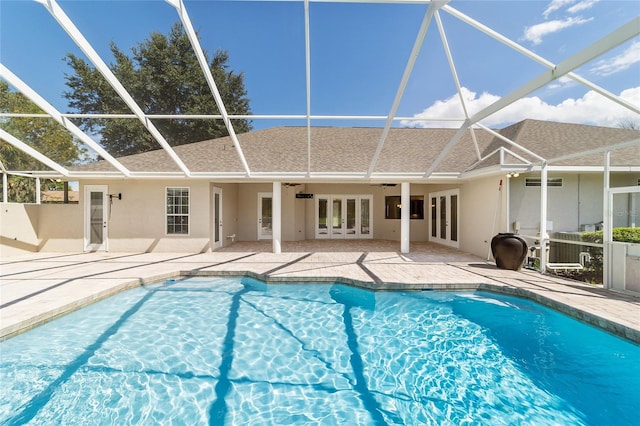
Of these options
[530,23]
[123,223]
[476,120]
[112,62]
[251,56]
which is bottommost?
[123,223]

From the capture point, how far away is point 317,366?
408 cm

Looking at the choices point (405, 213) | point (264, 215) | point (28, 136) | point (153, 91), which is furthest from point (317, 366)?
point (28, 136)

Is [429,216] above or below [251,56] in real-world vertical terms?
below

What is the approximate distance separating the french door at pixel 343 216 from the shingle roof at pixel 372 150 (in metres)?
3.05

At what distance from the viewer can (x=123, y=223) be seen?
35.9 ft

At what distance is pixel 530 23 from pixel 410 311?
26.0 ft

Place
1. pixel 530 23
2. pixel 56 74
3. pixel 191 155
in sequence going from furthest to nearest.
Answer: pixel 56 74 → pixel 191 155 → pixel 530 23

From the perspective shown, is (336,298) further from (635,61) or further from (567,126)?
(567,126)

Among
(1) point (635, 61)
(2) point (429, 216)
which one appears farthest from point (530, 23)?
(2) point (429, 216)

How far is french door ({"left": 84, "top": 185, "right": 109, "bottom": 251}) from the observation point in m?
10.9

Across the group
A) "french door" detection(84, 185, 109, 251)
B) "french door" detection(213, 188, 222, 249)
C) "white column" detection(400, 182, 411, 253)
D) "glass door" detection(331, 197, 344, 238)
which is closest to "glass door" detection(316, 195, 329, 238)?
"glass door" detection(331, 197, 344, 238)

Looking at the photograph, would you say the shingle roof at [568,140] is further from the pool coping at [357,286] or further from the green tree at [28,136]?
the green tree at [28,136]

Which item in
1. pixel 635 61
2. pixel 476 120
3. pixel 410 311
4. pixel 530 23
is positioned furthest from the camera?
pixel 530 23

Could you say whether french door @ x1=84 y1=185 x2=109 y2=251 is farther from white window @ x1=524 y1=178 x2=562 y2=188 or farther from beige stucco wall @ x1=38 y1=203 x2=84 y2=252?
white window @ x1=524 y1=178 x2=562 y2=188
